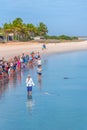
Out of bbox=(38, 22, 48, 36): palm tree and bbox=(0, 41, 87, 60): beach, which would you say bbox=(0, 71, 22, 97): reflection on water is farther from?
bbox=(38, 22, 48, 36): palm tree

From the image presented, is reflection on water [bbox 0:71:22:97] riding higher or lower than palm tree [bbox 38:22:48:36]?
lower

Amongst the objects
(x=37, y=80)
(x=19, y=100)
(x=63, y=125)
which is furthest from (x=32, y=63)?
(x=63, y=125)

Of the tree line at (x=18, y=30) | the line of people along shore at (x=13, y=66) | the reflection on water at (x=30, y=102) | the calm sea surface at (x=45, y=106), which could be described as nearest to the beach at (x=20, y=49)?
the line of people along shore at (x=13, y=66)

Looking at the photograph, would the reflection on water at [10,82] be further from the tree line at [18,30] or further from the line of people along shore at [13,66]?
the tree line at [18,30]

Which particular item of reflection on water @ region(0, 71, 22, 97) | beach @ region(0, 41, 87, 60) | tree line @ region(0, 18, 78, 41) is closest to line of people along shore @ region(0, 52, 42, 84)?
reflection on water @ region(0, 71, 22, 97)

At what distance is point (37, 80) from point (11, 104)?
9.22 meters

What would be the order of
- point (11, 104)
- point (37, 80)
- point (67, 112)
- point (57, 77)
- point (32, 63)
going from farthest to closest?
point (32, 63)
point (57, 77)
point (37, 80)
point (11, 104)
point (67, 112)

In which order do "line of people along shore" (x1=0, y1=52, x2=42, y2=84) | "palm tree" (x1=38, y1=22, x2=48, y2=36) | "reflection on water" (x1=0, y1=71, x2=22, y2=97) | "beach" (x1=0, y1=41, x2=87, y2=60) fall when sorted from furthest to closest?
"palm tree" (x1=38, y1=22, x2=48, y2=36), "beach" (x1=0, y1=41, x2=87, y2=60), "line of people along shore" (x1=0, y1=52, x2=42, y2=84), "reflection on water" (x1=0, y1=71, x2=22, y2=97)

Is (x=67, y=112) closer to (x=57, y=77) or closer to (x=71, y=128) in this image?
(x=71, y=128)

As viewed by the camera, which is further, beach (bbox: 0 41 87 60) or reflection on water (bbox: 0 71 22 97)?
beach (bbox: 0 41 87 60)

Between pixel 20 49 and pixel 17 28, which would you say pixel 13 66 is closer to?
pixel 20 49

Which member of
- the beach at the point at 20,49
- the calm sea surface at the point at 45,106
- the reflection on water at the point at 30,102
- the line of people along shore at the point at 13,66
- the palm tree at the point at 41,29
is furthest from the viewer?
the palm tree at the point at 41,29

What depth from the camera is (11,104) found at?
61.3ft

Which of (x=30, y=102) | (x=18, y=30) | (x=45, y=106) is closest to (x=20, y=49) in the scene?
(x=18, y=30)
